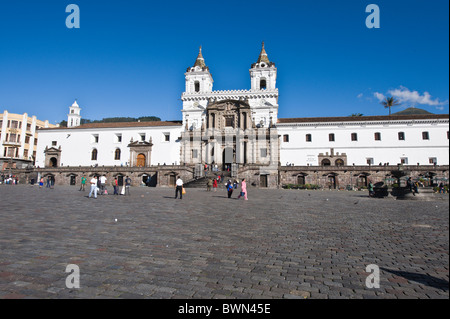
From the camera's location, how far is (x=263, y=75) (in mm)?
47875

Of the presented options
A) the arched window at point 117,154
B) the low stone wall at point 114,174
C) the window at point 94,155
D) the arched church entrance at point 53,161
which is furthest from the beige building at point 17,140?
the arched window at point 117,154

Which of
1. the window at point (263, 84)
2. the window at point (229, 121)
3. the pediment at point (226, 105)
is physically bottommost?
the window at point (229, 121)

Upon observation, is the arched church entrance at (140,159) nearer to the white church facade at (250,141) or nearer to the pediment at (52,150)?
the white church facade at (250,141)

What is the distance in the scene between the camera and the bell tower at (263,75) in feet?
155

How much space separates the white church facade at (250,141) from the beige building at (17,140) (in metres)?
11.1

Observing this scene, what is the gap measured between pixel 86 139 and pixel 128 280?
53424mm

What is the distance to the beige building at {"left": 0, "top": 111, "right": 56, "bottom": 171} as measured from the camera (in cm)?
5622

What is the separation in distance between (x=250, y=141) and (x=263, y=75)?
12664 millimetres

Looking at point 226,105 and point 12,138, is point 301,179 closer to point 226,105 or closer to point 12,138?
point 226,105

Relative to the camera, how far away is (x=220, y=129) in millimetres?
46250

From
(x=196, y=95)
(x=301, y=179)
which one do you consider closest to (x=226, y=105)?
(x=196, y=95)

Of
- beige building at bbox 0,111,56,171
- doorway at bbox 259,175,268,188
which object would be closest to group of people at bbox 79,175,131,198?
doorway at bbox 259,175,268,188
